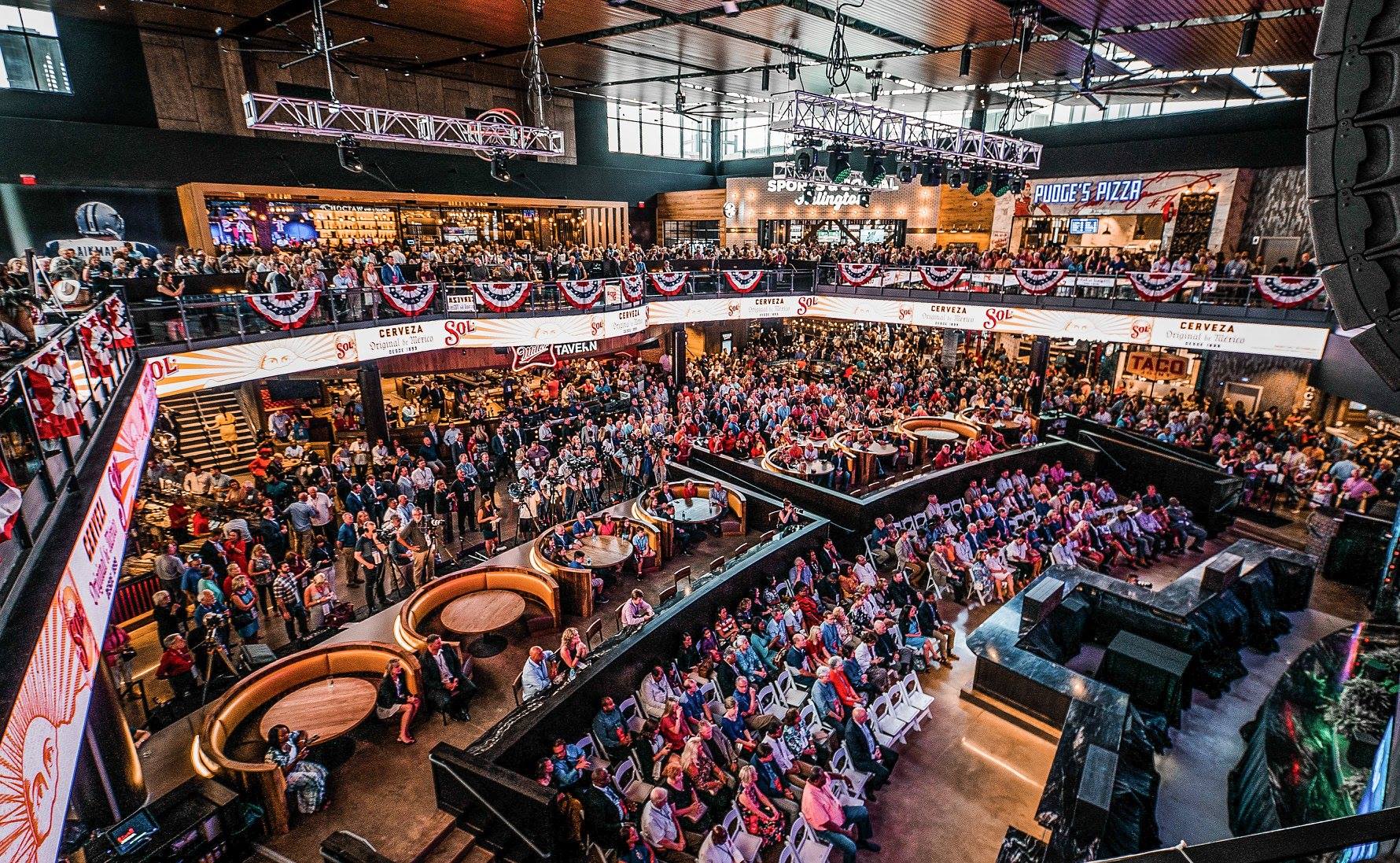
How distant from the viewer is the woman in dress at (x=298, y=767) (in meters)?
6.60

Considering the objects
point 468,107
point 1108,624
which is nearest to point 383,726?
point 1108,624

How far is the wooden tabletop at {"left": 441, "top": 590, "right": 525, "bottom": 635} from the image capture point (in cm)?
908

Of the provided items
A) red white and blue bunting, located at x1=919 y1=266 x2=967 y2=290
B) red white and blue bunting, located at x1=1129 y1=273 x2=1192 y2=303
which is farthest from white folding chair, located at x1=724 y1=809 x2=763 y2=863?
red white and blue bunting, located at x1=919 y1=266 x2=967 y2=290

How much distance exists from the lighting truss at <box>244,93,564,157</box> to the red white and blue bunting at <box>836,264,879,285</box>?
1089 centimetres

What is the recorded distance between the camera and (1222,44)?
14.3 meters

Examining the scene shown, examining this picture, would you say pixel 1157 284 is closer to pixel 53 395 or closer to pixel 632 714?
pixel 632 714

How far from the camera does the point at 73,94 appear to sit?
631 inches

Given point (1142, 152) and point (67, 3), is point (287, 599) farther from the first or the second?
point (1142, 152)

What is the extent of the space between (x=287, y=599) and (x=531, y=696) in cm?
449

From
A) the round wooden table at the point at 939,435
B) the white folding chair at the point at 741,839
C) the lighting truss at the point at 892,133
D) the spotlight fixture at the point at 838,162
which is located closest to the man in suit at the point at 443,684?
the white folding chair at the point at 741,839

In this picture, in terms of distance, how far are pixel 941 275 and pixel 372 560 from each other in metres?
18.6

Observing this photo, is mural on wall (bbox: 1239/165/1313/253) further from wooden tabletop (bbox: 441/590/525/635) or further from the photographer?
the photographer

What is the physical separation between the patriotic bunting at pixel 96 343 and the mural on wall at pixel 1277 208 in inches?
1041

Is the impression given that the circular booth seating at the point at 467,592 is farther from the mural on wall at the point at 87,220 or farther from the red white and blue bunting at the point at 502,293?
the mural on wall at the point at 87,220
